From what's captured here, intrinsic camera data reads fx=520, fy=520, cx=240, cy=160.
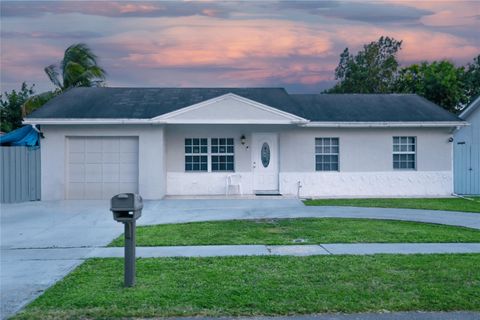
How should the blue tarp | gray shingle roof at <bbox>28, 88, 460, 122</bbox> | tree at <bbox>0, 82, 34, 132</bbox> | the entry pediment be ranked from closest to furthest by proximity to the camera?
the entry pediment < gray shingle roof at <bbox>28, 88, 460, 122</bbox> < the blue tarp < tree at <bbox>0, 82, 34, 132</bbox>

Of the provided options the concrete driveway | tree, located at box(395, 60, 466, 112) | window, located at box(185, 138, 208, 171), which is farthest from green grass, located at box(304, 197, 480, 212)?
tree, located at box(395, 60, 466, 112)

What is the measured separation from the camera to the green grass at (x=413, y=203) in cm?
1601

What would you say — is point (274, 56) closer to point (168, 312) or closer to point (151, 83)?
point (151, 83)

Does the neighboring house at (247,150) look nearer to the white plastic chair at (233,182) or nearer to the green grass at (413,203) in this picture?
the white plastic chair at (233,182)

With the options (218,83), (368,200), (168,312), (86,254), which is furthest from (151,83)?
(168,312)

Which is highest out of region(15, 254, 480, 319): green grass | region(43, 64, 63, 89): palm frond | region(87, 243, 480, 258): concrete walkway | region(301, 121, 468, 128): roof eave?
region(43, 64, 63, 89): palm frond

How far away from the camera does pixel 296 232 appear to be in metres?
11.2

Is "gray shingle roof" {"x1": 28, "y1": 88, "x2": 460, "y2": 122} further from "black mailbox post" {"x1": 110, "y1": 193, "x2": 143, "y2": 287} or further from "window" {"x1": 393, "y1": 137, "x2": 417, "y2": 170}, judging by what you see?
"black mailbox post" {"x1": 110, "y1": 193, "x2": 143, "y2": 287}

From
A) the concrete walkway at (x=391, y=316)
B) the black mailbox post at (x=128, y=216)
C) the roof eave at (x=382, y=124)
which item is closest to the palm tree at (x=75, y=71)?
the roof eave at (x=382, y=124)

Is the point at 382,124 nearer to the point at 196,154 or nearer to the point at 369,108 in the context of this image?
the point at 369,108

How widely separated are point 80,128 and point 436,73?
23478mm

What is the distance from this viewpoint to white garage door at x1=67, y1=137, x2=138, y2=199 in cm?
1869

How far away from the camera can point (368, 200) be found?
712 inches

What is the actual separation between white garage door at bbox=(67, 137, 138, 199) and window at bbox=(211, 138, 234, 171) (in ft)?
9.68
